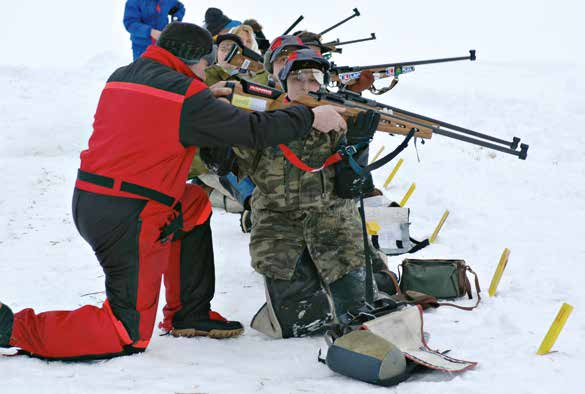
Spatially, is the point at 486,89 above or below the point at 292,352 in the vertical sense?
above

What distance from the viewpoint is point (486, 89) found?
1636 centimetres

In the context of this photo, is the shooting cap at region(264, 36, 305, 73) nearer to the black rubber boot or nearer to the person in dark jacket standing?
the person in dark jacket standing

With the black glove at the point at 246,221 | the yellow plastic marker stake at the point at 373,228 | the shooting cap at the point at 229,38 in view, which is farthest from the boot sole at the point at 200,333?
the shooting cap at the point at 229,38

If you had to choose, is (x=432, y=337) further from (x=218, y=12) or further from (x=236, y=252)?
(x=218, y=12)

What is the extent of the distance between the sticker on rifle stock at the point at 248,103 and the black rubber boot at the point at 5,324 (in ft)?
4.87

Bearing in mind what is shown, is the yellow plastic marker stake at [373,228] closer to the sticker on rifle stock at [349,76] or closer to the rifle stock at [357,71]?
the rifle stock at [357,71]

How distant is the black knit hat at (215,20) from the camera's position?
686 cm

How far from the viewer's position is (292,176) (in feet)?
11.4

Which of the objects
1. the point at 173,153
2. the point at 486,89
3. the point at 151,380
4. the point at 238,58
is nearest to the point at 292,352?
the point at 151,380

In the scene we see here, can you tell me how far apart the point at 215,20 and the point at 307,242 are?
169 inches

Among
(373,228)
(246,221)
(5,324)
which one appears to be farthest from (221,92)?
(246,221)

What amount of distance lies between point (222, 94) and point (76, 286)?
183 cm

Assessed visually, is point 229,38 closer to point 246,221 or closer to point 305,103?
point 246,221

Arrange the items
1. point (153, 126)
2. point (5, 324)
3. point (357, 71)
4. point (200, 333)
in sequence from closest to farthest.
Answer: point (5, 324), point (153, 126), point (200, 333), point (357, 71)
